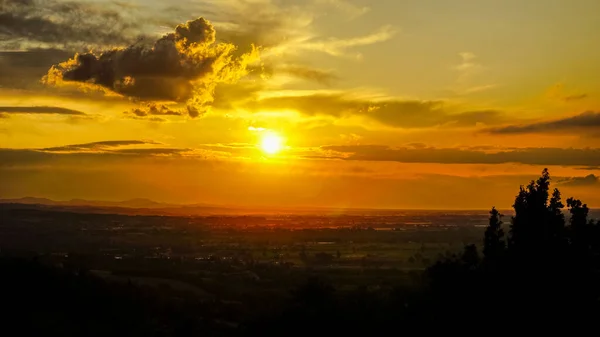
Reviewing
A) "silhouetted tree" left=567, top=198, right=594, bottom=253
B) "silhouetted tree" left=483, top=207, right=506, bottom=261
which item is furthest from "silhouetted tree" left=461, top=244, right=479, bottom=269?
"silhouetted tree" left=567, top=198, right=594, bottom=253

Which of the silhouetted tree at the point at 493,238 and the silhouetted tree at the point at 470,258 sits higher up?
the silhouetted tree at the point at 493,238

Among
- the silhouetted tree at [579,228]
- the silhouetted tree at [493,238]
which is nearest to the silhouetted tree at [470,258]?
the silhouetted tree at [493,238]

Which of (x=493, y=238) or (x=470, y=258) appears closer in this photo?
(x=470, y=258)

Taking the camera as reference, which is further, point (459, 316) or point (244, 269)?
point (244, 269)

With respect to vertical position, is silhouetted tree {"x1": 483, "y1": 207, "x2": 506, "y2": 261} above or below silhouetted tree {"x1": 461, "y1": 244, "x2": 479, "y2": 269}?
above

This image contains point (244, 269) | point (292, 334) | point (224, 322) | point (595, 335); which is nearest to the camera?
point (595, 335)

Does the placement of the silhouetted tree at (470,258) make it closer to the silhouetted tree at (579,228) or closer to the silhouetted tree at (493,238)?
the silhouetted tree at (493,238)

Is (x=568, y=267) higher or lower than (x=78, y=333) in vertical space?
higher

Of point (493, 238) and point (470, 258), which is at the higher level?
point (493, 238)

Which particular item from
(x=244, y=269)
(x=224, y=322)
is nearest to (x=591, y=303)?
(x=224, y=322)

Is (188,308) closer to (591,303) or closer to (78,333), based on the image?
(78,333)

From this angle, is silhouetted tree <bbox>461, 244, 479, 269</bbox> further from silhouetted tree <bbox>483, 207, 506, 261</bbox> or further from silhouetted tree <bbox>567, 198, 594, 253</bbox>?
silhouetted tree <bbox>567, 198, 594, 253</bbox>
